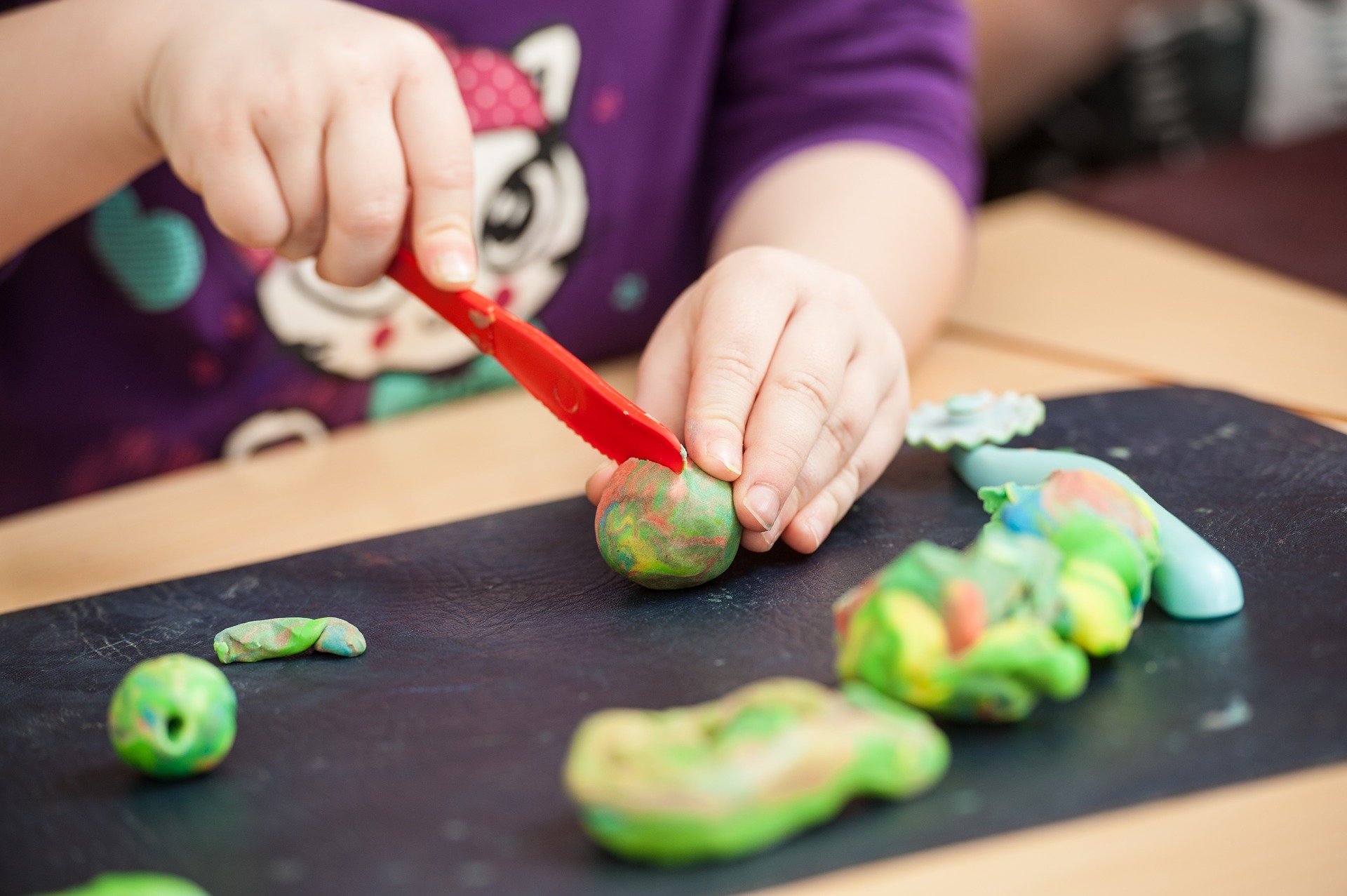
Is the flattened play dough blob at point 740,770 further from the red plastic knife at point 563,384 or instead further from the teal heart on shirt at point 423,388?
the teal heart on shirt at point 423,388

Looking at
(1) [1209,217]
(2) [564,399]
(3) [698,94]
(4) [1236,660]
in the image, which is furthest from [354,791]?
(1) [1209,217]

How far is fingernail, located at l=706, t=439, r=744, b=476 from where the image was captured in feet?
2.28

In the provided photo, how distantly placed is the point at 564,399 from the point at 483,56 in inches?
21.4

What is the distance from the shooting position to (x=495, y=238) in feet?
3.88

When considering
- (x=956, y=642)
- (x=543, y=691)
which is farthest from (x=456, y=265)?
(x=956, y=642)

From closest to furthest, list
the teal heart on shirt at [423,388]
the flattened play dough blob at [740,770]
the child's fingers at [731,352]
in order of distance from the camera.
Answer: the flattened play dough blob at [740,770], the child's fingers at [731,352], the teal heart on shirt at [423,388]

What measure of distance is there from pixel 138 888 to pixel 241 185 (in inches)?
17.8

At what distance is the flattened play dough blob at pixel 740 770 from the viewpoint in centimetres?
46

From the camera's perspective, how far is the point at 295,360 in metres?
1.17

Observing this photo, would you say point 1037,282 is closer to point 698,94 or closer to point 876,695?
point 698,94

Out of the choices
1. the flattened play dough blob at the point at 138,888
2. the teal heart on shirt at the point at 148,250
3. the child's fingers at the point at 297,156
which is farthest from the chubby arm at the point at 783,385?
the teal heart on shirt at the point at 148,250

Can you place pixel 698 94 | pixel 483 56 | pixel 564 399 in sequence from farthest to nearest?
pixel 698 94 < pixel 483 56 < pixel 564 399

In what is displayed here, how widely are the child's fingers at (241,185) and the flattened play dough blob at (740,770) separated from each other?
440 millimetres

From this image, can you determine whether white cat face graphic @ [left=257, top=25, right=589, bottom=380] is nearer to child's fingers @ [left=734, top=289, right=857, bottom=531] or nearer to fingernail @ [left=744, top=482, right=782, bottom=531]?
child's fingers @ [left=734, top=289, right=857, bottom=531]
